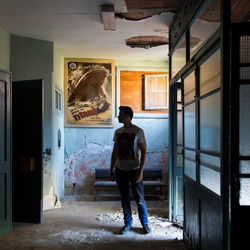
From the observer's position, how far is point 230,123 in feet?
7.61

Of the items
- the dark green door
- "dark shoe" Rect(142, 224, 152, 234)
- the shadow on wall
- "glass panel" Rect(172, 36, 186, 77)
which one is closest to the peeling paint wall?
the shadow on wall

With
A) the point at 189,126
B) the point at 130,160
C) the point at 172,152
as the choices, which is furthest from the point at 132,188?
the point at 189,126

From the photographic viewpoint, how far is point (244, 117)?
2.35 metres

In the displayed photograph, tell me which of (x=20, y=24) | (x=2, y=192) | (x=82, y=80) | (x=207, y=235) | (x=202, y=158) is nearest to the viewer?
(x=207, y=235)

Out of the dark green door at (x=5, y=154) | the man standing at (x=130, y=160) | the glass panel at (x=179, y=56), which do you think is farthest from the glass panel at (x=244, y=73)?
the dark green door at (x=5, y=154)

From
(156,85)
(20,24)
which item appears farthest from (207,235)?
(156,85)

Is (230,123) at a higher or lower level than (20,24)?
lower

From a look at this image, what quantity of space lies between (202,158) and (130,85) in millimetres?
4772

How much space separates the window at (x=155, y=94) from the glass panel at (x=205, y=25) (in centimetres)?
380

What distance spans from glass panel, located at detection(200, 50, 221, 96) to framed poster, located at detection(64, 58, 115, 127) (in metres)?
4.58

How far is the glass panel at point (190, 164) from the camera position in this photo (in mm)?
3510

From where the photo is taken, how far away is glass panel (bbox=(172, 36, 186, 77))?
4244 mm

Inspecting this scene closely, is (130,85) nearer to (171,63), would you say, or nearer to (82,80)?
(82,80)

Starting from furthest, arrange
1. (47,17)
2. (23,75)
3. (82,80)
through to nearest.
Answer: (82,80)
(23,75)
(47,17)
